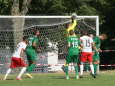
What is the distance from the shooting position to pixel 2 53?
932 inches

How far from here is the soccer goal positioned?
23562 mm

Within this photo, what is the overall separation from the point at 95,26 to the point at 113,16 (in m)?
19.2

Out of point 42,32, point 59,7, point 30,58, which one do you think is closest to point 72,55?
point 30,58

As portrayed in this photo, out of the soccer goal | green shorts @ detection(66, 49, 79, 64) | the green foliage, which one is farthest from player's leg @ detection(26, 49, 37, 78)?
the green foliage

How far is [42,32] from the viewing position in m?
24.0

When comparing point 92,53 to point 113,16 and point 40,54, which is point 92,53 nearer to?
point 40,54

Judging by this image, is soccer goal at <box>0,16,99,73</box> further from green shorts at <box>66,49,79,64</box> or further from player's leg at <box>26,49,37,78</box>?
green shorts at <box>66,49,79,64</box>

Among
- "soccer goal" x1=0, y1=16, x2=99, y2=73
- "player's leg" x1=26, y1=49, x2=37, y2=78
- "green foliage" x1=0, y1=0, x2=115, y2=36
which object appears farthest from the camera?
"green foliage" x1=0, y1=0, x2=115, y2=36

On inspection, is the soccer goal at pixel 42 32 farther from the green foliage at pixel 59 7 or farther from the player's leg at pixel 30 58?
the green foliage at pixel 59 7

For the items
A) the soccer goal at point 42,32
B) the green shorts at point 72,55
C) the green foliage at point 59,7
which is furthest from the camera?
the green foliage at point 59,7

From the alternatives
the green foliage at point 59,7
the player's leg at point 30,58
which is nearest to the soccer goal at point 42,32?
the player's leg at point 30,58

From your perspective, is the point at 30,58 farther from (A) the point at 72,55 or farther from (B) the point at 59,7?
(B) the point at 59,7

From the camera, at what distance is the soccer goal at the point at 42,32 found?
2356 centimetres

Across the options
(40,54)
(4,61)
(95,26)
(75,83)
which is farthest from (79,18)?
(75,83)
